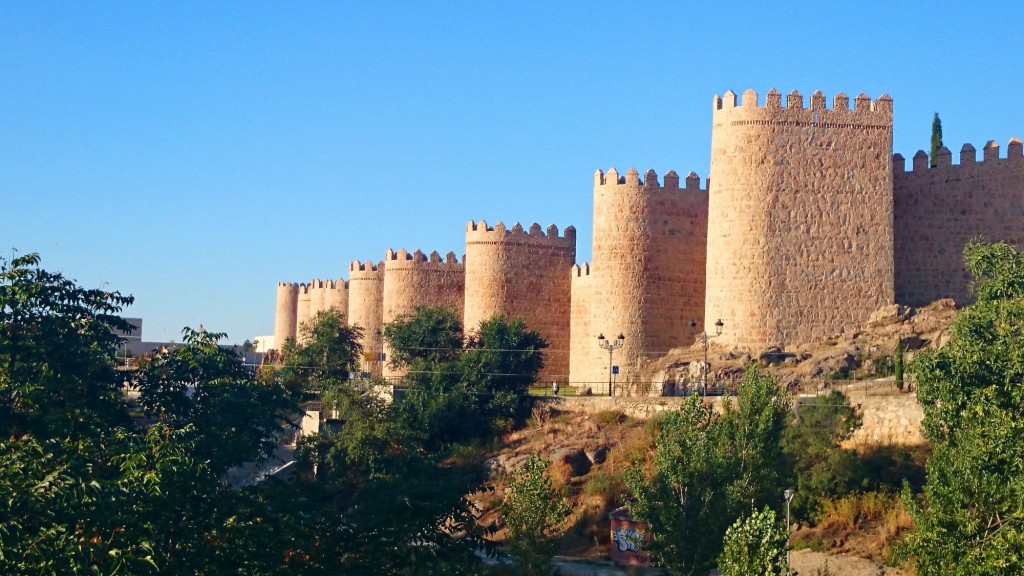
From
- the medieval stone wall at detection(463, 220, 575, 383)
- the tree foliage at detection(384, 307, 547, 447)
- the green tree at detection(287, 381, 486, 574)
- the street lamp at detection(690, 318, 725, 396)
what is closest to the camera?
the green tree at detection(287, 381, 486, 574)

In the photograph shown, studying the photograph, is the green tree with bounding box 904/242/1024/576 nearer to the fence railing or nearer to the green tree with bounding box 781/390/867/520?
the green tree with bounding box 781/390/867/520

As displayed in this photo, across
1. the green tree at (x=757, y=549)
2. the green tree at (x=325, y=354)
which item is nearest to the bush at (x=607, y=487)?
the green tree at (x=757, y=549)

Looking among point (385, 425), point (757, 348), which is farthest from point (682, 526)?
point (385, 425)

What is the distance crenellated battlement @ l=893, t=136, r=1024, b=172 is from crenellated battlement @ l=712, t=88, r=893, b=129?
1654mm

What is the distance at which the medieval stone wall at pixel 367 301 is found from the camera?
4856 centimetres

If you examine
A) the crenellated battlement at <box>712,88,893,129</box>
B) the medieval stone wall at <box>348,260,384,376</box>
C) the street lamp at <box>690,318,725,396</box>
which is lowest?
the street lamp at <box>690,318,725,396</box>

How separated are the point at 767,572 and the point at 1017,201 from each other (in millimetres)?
17687

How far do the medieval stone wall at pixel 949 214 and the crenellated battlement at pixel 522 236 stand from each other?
35.1 ft

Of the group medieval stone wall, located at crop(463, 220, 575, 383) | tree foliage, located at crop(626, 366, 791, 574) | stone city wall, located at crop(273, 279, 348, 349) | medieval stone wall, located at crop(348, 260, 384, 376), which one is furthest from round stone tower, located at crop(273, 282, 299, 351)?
tree foliage, located at crop(626, 366, 791, 574)

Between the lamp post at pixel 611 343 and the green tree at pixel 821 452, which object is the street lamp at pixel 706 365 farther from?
the lamp post at pixel 611 343

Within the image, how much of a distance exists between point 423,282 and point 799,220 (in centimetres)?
1592

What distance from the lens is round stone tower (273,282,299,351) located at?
61750 mm

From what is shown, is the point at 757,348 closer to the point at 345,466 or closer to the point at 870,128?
the point at 870,128

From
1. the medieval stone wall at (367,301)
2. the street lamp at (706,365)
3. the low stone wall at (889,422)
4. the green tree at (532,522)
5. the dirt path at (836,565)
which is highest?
the medieval stone wall at (367,301)
